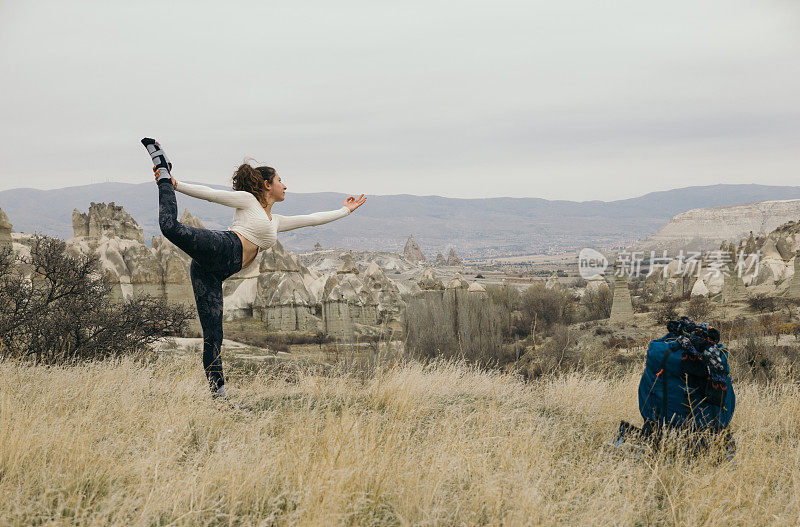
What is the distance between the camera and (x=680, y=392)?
405cm

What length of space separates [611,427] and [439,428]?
1798mm

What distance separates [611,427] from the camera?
16.8 feet

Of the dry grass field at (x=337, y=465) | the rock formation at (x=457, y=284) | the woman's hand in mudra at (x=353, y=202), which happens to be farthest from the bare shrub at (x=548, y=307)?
the dry grass field at (x=337, y=465)

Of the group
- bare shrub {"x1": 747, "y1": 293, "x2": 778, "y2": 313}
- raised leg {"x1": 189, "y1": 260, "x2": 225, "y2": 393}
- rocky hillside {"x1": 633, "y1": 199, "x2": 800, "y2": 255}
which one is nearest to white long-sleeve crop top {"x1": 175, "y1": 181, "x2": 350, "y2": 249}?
raised leg {"x1": 189, "y1": 260, "x2": 225, "y2": 393}

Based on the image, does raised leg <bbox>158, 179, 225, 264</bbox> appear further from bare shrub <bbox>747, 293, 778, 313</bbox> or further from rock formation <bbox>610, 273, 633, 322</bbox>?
bare shrub <bbox>747, 293, 778, 313</bbox>

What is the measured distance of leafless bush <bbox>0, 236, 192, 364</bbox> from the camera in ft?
24.2

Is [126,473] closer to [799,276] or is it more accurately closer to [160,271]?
[160,271]

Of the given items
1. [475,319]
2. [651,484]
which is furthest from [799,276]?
[651,484]

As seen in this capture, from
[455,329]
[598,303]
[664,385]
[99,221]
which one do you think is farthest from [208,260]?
[99,221]

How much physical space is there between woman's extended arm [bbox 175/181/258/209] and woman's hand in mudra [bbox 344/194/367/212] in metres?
0.99

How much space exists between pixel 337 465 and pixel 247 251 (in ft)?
6.31

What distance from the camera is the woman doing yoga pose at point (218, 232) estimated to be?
13.2 ft

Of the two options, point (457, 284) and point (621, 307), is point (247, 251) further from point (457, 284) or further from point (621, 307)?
point (457, 284)

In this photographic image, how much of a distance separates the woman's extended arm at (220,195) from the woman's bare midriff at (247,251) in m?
0.25
